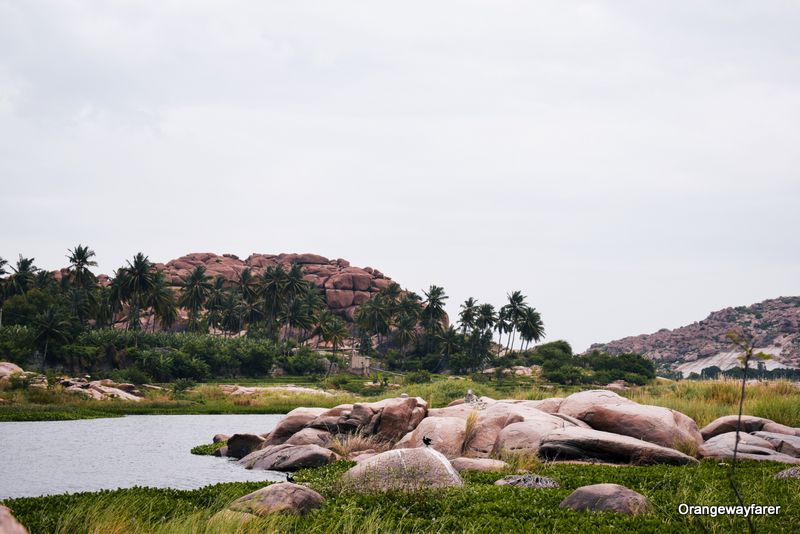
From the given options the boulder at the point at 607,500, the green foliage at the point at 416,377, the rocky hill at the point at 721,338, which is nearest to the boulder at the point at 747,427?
the boulder at the point at 607,500

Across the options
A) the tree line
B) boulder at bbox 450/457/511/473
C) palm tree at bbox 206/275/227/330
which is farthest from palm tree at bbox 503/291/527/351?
boulder at bbox 450/457/511/473

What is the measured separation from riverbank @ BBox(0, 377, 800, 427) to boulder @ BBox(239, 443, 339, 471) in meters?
13.7

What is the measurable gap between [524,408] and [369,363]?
86294mm

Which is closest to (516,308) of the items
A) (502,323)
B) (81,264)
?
(502,323)

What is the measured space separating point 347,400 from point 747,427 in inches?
1298

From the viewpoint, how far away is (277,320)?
110m

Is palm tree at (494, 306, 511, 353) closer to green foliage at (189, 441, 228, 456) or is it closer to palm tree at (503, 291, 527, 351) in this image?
palm tree at (503, 291, 527, 351)

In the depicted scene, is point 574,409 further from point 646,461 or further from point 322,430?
point 322,430

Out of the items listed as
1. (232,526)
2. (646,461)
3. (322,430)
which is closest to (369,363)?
(322,430)

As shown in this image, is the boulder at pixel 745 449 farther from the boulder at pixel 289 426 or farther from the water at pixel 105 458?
the boulder at pixel 289 426

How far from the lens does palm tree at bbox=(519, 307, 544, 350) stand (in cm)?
11144

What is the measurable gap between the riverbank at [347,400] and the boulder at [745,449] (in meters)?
5.23

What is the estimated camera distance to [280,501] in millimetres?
10602

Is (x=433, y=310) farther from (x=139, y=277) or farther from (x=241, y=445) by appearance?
(x=241, y=445)
